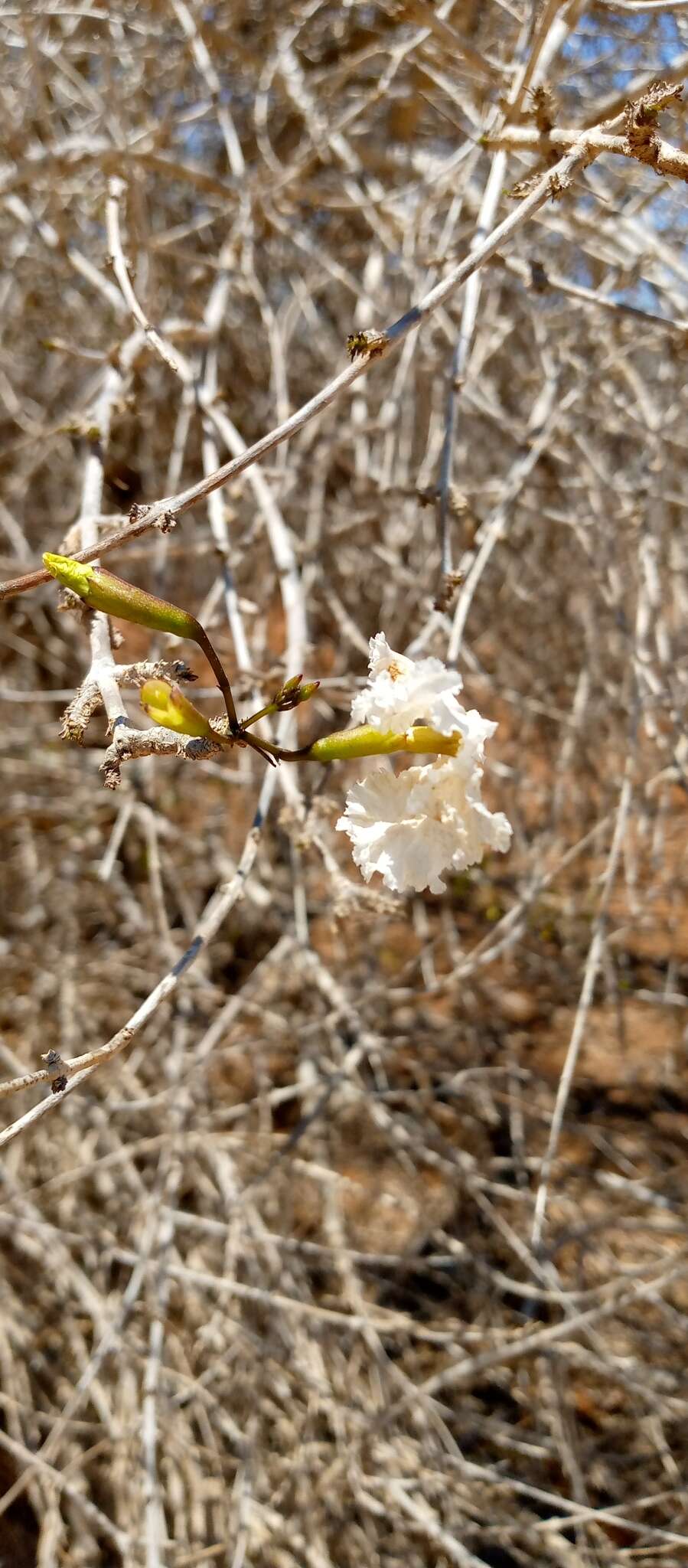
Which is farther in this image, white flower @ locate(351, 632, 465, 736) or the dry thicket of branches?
the dry thicket of branches

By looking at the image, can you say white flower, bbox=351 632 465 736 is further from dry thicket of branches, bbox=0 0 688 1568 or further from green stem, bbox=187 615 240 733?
dry thicket of branches, bbox=0 0 688 1568

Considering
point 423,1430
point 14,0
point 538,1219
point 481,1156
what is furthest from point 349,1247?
point 14,0

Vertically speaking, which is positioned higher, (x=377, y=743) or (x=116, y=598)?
(x=116, y=598)

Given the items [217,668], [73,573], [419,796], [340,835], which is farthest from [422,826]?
[340,835]

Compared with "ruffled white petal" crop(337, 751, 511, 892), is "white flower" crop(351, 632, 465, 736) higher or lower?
higher

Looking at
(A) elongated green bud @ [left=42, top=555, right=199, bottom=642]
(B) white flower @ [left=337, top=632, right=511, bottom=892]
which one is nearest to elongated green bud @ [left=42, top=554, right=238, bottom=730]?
(A) elongated green bud @ [left=42, top=555, right=199, bottom=642]

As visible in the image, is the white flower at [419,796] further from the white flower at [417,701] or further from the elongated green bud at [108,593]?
the elongated green bud at [108,593]

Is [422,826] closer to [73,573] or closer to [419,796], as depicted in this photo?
[419,796]
